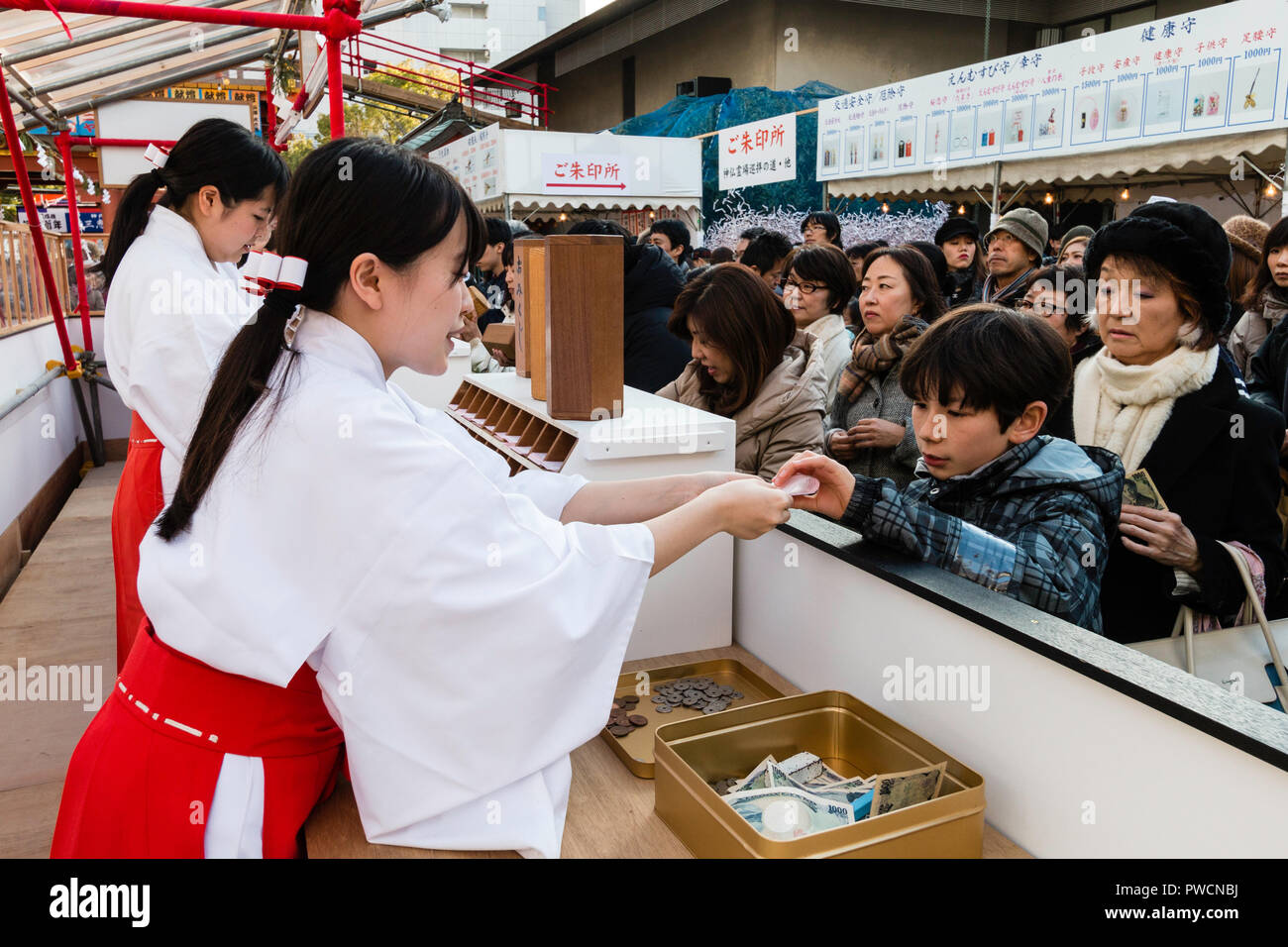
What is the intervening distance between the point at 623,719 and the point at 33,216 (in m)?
5.24


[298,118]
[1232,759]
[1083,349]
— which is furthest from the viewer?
[298,118]

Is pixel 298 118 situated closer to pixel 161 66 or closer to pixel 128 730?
pixel 161 66

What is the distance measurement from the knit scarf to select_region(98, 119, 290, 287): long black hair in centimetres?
182

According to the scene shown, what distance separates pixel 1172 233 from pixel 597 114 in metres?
25.7

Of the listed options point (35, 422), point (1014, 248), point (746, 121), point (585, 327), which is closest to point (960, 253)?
point (1014, 248)

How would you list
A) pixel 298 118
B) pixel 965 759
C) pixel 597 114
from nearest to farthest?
1. pixel 965 759
2. pixel 298 118
3. pixel 597 114

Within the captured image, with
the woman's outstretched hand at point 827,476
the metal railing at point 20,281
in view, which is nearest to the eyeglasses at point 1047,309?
the woman's outstretched hand at point 827,476

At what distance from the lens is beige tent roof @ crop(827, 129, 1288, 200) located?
18.4 feet

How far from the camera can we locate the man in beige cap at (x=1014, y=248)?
13.8 feet

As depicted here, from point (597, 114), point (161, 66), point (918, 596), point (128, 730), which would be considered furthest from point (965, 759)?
point (597, 114)

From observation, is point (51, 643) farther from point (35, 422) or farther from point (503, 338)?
point (503, 338)

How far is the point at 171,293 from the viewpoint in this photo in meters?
2.46

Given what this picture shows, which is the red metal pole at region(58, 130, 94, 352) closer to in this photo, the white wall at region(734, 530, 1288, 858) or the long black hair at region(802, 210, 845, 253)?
the long black hair at region(802, 210, 845, 253)

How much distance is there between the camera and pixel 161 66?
22.6ft
